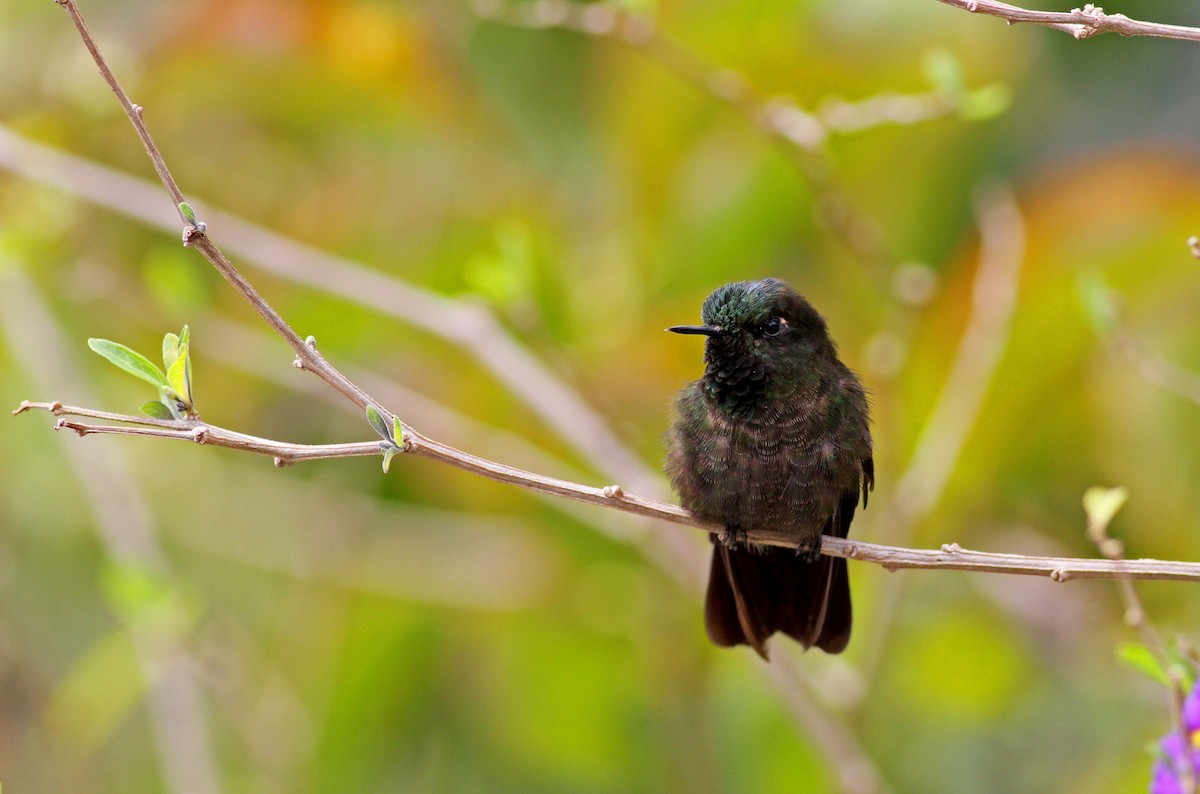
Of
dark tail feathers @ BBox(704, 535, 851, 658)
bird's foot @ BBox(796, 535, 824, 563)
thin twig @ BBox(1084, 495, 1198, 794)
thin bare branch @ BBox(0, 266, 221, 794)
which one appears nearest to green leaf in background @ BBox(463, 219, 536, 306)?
dark tail feathers @ BBox(704, 535, 851, 658)

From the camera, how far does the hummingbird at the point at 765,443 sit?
2.52m

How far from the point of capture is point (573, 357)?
339 centimetres

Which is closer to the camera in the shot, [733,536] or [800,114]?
[733,536]

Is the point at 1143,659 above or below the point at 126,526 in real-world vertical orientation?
below

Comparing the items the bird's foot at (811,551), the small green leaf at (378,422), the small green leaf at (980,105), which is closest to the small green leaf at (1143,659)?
the bird's foot at (811,551)

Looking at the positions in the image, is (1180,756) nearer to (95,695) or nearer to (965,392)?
(965,392)

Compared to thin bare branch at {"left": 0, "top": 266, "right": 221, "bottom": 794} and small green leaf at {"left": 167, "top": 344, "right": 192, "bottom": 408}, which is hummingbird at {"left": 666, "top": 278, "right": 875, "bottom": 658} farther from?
thin bare branch at {"left": 0, "top": 266, "right": 221, "bottom": 794}

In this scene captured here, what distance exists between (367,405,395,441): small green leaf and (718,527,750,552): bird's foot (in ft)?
3.38

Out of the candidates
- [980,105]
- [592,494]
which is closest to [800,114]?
[980,105]

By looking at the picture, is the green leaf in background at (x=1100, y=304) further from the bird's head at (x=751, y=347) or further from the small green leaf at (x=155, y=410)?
the small green leaf at (x=155, y=410)

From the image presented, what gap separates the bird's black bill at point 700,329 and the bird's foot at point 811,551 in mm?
434

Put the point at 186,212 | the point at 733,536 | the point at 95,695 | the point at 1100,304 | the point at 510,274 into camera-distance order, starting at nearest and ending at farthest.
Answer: the point at 186,212
the point at 1100,304
the point at 733,536
the point at 510,274
the point at 95,695

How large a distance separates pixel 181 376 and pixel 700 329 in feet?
3.39

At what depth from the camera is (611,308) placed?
4.07 meters
